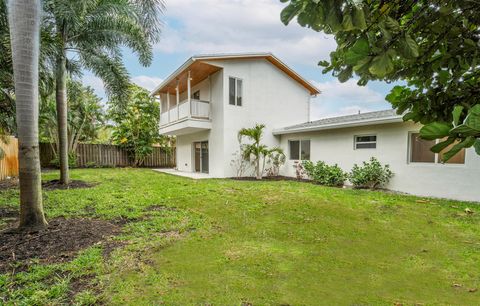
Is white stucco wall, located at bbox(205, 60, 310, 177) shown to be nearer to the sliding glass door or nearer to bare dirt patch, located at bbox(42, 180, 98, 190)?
the sliding glass door

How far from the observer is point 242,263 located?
340 cm

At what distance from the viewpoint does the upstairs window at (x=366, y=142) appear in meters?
10.0

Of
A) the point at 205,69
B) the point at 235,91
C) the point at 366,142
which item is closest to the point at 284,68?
the point at 235,91

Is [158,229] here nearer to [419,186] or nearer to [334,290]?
[334,290]

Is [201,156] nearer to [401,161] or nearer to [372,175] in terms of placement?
[372,175]

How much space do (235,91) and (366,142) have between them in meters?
6.71

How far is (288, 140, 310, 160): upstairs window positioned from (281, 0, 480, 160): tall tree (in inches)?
441

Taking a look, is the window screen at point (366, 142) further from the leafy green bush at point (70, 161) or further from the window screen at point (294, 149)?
the leafy green bush at point (70, 161)

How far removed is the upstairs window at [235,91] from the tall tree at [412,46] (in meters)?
→ 11.3

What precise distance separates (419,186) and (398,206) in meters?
2.80

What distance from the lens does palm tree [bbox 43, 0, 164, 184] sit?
7863 millimetres

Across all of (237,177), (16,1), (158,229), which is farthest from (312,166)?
(16,1)

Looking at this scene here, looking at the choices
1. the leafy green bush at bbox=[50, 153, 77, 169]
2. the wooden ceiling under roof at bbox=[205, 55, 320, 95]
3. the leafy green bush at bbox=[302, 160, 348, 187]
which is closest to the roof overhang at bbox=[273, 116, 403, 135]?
the leafy green bush at bbox=[302, 160, 348, 187]

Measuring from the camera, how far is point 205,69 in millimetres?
12977
